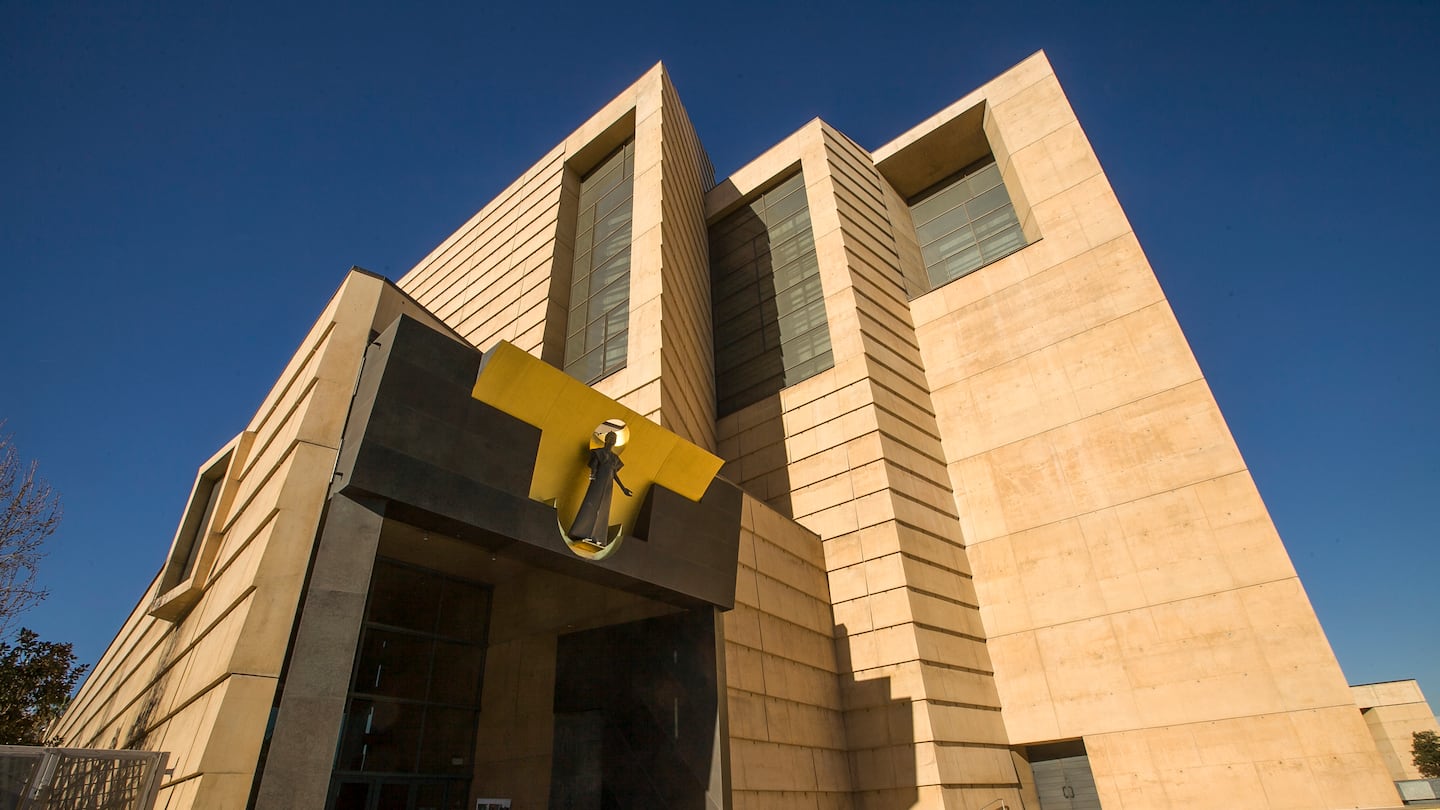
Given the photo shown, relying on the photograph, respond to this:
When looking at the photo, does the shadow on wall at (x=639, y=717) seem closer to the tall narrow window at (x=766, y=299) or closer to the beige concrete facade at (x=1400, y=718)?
the tall narrow window at (x=766, y=299)

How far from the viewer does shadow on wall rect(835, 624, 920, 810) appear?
697 inches

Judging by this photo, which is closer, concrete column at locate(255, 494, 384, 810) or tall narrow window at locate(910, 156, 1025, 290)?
concrete column at locate(255, 494, 384, 810)

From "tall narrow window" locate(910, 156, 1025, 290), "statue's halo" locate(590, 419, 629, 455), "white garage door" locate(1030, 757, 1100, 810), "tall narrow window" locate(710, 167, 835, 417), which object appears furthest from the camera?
"tall narrow window" locate(910, 156, 1025, 290)

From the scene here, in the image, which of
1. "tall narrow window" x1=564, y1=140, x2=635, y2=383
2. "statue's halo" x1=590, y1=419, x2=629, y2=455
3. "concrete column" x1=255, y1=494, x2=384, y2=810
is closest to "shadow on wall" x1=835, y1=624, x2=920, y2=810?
"statue's halo" x1=590, y1=419, x2=629, y2=455

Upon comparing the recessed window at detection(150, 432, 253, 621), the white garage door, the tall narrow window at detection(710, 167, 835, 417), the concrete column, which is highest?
the tall narrow window at detection(710, 167, 835, 417)

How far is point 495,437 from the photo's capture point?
37.2ft

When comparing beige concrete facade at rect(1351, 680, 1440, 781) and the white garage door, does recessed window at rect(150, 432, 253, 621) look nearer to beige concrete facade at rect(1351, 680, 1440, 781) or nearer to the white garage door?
the white garage door

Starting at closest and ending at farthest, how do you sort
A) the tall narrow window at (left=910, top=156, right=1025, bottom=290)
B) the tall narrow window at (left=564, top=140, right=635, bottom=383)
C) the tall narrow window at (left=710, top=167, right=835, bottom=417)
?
the tall narrow window at (left=564, top=140, right=635, bottom=383)
the tall narrow window at (left=710, top=167, right=835, bottom=417)
the tall narrow window at (left=910, top=156, right=1025, bottom=290)

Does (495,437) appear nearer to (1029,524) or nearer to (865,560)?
(865,560)

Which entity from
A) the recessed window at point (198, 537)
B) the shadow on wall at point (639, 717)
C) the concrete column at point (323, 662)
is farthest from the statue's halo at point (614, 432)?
the recessed window at point (198, 537)

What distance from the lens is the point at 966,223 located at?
3117 centimetres

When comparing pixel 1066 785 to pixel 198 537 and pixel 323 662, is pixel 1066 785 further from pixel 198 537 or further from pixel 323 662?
pixel 198 537

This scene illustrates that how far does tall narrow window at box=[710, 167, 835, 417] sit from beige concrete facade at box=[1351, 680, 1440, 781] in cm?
5714

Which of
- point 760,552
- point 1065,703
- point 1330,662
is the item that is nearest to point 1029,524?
point 1065,703
